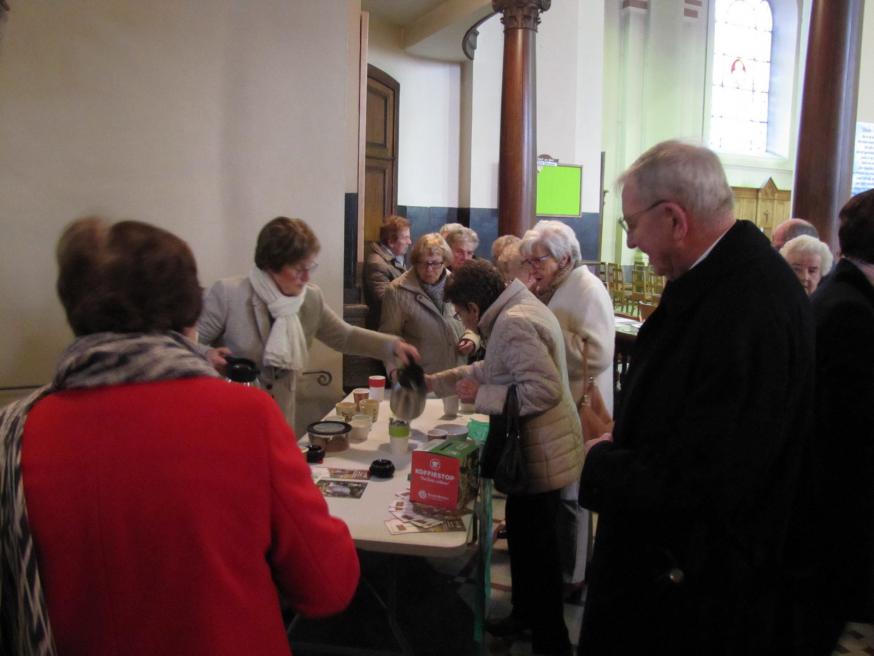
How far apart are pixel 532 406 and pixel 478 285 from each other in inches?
17.7

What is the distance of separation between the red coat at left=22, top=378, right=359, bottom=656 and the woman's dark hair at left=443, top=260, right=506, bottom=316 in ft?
4.46

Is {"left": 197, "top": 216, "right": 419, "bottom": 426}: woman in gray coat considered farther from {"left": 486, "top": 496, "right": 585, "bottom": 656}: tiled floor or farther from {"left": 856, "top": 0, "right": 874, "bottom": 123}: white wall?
{"left": 856, "top": 0, "right": 874, "bottom": 123}: white wall

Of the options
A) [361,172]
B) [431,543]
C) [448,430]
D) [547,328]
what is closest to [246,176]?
[361,172]

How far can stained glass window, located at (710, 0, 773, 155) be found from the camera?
43.8 ft

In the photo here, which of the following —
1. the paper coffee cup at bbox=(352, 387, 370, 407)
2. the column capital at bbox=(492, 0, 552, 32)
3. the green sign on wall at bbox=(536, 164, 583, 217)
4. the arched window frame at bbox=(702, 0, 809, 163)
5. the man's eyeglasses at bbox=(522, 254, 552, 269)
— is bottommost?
the paper coffee cup at bbox=(352, 387, 370, 407)

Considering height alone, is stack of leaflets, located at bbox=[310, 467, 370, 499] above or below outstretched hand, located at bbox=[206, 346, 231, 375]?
below

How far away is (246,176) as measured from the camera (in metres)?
3.35

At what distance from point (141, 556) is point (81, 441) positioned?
18 centimetres

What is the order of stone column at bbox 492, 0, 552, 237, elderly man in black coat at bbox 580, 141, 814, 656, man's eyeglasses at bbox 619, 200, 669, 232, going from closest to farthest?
elderly man in black coat at bbox 580, 141, 814, 656, man's eyeglasses at bbox 619, 200, 669, 232, stone column at bbox 492, 0, 552, 237

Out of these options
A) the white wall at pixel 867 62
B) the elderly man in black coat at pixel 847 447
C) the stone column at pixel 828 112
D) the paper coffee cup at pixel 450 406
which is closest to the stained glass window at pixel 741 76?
the white wall at pixel 867 62

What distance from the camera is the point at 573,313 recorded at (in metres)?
2.81

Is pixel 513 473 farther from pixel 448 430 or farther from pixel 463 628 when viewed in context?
pixel 463 628

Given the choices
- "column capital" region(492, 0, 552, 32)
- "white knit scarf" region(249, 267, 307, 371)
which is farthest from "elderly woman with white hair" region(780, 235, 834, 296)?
"column capital" region(492, 0, 552, 32)

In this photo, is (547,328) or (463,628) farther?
(463,628)
